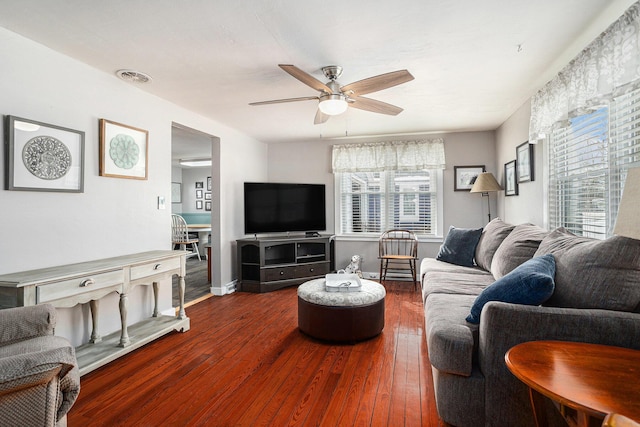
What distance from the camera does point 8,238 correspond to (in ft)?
6.69

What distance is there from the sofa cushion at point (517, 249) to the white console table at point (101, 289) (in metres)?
2.85

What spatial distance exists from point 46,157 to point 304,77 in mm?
1924

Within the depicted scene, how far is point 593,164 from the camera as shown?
2279 mm

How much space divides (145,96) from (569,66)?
3.66m

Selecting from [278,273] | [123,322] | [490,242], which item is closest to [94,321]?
[123,322]

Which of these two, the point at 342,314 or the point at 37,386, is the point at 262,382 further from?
the point at 37,386

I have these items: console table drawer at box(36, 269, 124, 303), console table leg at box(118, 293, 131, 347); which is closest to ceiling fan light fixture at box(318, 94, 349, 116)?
console table drawer at box(36, 269, 124, 303)

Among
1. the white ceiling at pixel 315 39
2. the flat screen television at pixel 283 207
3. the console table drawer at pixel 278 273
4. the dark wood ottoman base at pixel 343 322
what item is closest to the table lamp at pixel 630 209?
the white ceiling at pixel 315 39

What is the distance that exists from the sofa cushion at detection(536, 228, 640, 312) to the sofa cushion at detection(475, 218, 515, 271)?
138 cm

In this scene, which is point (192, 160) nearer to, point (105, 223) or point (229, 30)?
point (105, 223)

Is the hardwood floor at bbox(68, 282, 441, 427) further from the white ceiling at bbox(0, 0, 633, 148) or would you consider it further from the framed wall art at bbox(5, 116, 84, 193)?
the white ceiling at bbox(0, 0, 633, 148)

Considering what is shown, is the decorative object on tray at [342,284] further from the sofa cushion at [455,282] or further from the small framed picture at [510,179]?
the small framed picture at [510,179]

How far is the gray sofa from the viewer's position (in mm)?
1407

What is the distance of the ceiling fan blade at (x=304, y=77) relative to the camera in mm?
2084
